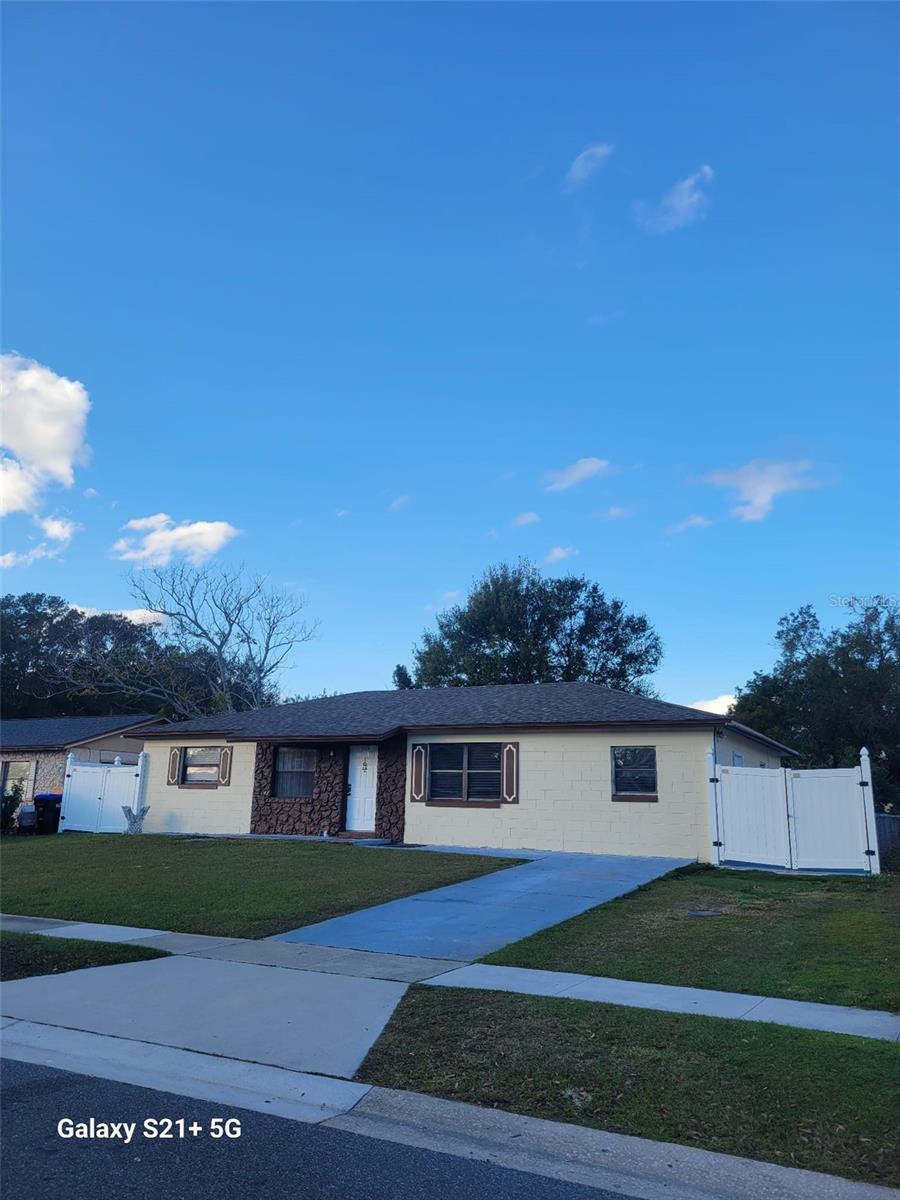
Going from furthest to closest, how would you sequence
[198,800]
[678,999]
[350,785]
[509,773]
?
1. [198,800]
2. [350,785]
3. [509,773]
4. [678,999]

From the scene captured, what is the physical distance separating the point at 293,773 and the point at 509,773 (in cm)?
612

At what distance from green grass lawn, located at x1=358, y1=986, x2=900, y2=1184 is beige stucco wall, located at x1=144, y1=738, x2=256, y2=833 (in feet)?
55.3

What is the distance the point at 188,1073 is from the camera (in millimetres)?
5512

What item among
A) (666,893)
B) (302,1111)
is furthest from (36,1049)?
(666,893)

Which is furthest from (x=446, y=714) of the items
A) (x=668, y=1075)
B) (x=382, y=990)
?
(x=668, y=1075)

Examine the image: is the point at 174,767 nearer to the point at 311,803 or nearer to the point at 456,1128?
the point at 311,803

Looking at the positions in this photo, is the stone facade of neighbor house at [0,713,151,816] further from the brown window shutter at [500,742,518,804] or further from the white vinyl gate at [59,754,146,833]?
the brown window shutter at [500,742,518,804]

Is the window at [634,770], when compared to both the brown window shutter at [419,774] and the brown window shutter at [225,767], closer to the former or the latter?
the brown window shutter at [419,774]

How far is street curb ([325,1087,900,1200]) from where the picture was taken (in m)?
3.90

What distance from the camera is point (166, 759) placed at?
963 inches

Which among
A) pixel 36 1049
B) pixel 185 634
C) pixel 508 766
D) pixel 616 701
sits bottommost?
pixel 36 1049

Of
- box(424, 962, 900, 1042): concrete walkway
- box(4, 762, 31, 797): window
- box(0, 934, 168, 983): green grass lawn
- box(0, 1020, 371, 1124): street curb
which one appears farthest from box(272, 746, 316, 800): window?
box(0, 1020, 371, 1124): street curb

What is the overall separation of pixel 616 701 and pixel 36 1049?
1521cm

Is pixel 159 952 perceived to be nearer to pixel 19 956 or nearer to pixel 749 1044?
pixel 19 956
